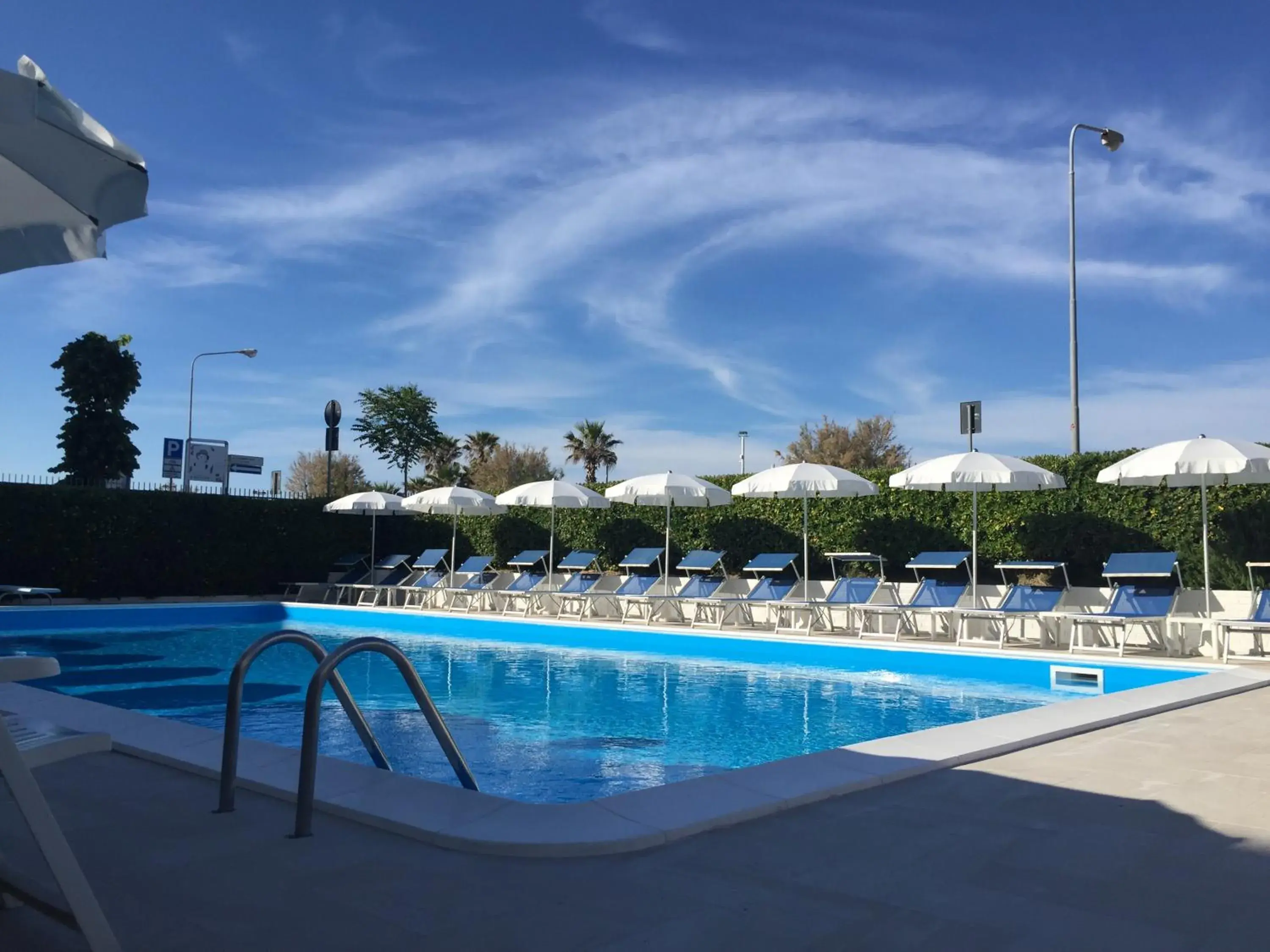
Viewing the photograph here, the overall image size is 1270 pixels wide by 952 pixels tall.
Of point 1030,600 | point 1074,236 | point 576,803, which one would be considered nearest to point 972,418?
point 1074,236

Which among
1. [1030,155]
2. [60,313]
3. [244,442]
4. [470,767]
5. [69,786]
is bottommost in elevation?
[470,767]

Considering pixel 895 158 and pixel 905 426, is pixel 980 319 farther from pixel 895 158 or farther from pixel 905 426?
pixel 905 426

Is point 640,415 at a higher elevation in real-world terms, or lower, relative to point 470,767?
higher

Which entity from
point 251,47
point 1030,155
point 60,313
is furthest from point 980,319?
point 60,313

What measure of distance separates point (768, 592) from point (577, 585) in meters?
3.61

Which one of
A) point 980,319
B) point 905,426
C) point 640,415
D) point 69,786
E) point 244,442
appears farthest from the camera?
point 905,426

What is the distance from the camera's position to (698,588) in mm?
14461

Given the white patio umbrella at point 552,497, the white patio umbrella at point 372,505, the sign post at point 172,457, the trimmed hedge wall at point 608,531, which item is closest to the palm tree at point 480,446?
the sign post at point 172,457

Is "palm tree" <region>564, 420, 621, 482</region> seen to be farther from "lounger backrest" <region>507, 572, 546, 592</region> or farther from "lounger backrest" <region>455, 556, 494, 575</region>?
"lounger backrest" <region>507, 572, 546, 592</region>

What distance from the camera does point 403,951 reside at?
2.44 metres

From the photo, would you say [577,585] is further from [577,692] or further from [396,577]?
[577,692]

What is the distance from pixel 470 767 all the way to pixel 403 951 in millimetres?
4030

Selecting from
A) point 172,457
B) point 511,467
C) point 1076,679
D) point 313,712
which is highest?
point 511,467

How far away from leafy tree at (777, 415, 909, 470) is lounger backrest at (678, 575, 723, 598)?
33.2m
